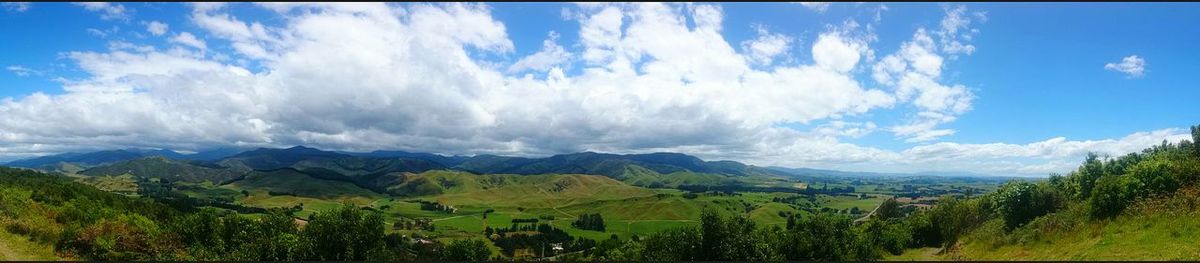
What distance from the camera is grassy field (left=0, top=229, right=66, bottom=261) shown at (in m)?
37.5

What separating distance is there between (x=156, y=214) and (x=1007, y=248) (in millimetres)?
150457

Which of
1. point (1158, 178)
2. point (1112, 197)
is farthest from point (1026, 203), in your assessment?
point (1112, 197)

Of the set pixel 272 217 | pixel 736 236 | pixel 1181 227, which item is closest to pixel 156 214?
pixel 272 217

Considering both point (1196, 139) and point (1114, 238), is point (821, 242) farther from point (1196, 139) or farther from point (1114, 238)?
point (1196, 139)

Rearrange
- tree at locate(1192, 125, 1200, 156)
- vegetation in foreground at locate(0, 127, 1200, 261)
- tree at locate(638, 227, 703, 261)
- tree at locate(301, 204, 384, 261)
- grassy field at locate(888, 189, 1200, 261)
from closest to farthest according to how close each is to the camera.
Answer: grassy field at locate(888, 189, 1200, 261)
vegetation in foreground at locate(0, 127, 1200, 261)
tree at locate(301, 204, 384, 261)
tree at locate(638, 227, 703, 261)
tree at locate(1192, 125, 1200, 156)

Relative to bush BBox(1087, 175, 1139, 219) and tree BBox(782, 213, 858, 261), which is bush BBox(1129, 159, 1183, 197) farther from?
tree BBox(782, 213, 858, 261)

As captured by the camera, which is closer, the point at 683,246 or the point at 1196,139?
the point at 683,246

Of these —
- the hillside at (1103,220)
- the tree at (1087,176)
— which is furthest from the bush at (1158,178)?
the tree at (1087,176)

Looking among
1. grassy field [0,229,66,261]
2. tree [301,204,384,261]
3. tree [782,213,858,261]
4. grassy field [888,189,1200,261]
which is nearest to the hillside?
grassy field [888,189,1200,261]

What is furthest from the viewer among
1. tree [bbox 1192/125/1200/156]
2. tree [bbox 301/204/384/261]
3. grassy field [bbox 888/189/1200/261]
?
tree [bbox 1192/125/1200/156]

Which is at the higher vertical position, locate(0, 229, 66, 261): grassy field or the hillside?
the hillside

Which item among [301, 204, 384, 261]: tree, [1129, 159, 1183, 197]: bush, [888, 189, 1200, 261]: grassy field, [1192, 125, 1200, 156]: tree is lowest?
[301, 204, 384, 261]: tree

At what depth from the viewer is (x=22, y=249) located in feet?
133

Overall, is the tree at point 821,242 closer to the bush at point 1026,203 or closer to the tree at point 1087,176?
the bush at point 1026,203
